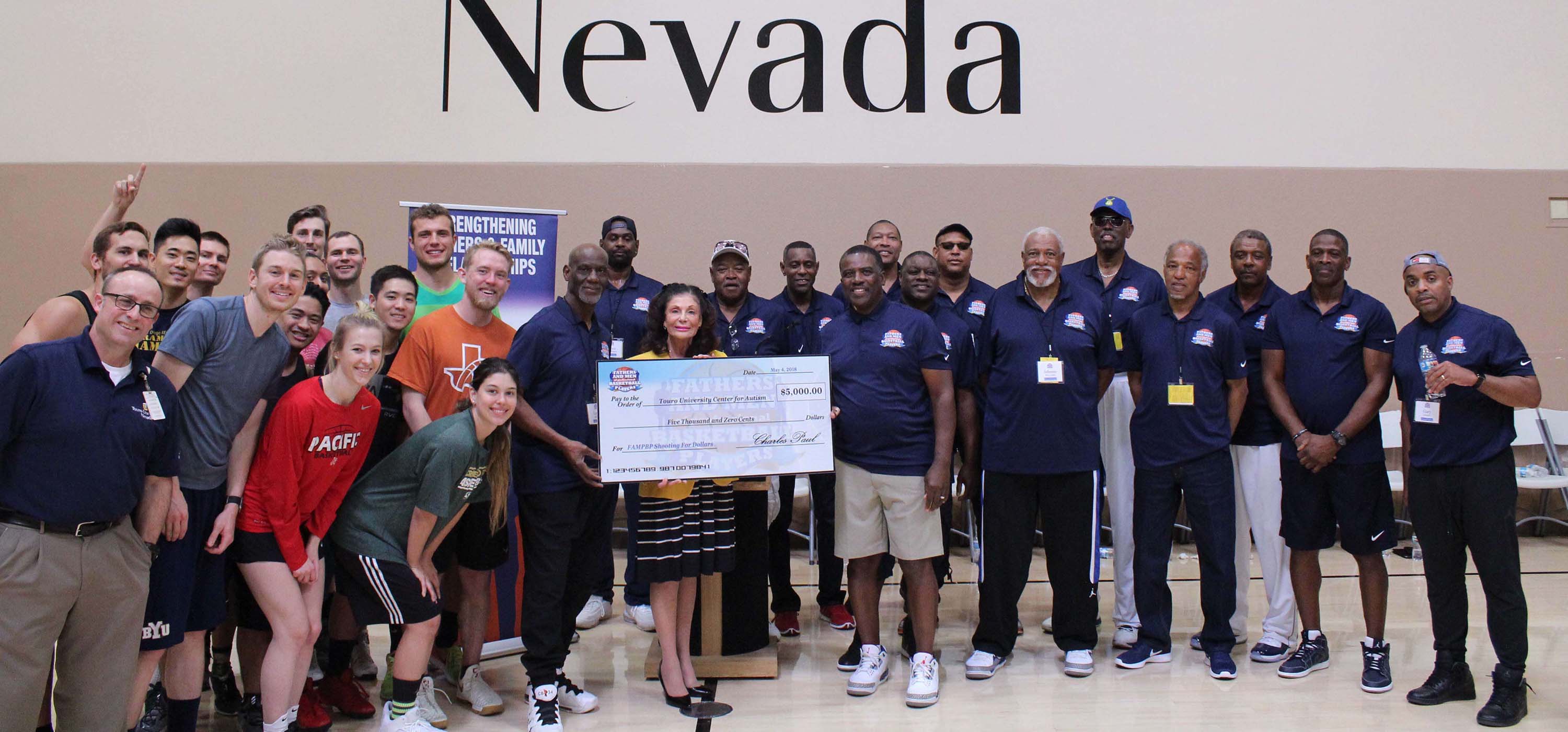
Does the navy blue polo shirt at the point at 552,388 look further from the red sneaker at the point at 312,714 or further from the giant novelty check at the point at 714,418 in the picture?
the red sneaker at the point at 312,714

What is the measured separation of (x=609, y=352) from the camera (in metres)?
4.06

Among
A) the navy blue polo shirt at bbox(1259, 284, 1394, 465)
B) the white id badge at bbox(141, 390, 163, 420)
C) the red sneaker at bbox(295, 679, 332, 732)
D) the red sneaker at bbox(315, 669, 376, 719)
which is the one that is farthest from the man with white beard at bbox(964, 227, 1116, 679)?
the white id badge at bbox(141, 390, 163, 420)

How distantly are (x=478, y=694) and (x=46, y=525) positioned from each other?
1632 millimetres

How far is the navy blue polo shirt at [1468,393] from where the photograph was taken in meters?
3.71

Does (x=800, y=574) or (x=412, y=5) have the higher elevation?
(x=412, y=5)

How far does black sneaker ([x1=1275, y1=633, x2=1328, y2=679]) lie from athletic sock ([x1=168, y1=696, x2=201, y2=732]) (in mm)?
4087

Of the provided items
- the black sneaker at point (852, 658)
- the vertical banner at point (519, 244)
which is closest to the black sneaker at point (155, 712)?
the vertical banner at point (519, 244)

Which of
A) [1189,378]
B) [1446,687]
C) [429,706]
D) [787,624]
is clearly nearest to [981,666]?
[787,624]

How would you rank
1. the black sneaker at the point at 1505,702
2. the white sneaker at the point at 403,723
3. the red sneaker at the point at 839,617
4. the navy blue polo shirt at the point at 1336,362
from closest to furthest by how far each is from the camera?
the white sneaker at the point at 403,723 → the black sneaker at the point at 1505,702 → the navy blue polo shirt at the point at 1336,362 → the red sneaker at the point at 839,617

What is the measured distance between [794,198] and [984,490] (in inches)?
124

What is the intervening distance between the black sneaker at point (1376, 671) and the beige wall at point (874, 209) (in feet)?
10.8

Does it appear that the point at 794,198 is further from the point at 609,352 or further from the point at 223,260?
the point at 223,260

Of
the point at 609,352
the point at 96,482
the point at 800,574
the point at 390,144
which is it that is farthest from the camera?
the point at 390,144

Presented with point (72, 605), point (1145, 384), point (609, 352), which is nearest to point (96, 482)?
point (72, 605)
